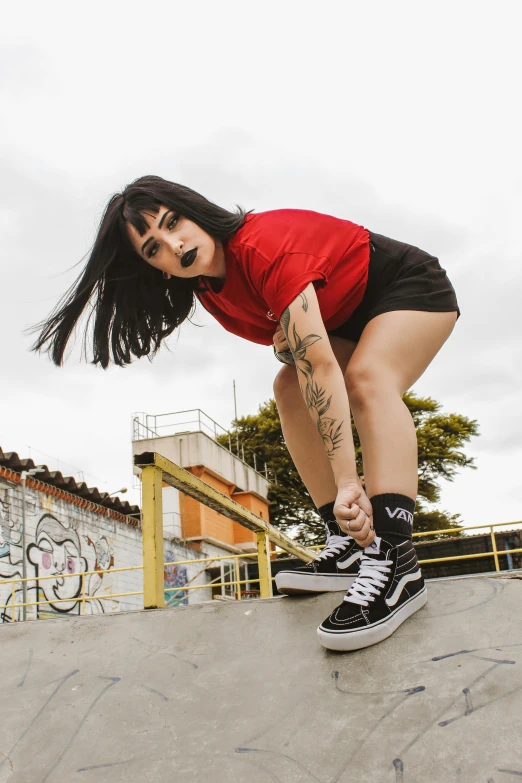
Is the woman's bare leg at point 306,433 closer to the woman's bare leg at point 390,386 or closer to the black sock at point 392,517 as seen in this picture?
the woman's bare leg at point 390,386

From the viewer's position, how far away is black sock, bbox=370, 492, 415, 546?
2.06 m

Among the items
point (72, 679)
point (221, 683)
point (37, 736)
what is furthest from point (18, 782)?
point (221, 683)

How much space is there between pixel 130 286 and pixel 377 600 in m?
1.51

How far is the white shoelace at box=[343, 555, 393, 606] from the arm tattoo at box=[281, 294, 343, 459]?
35 cm

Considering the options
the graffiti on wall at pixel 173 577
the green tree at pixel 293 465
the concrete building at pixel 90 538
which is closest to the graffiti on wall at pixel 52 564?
the concrete building at pixel 90 538

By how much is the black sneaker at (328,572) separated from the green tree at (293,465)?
18.7 metres

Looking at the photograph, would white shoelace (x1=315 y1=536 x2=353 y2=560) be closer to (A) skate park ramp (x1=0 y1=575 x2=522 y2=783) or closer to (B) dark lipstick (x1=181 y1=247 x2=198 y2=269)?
(A) skate park ramp (x1=0 y1=575 x2=522 y2=783)

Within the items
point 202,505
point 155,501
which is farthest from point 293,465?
point 155,501

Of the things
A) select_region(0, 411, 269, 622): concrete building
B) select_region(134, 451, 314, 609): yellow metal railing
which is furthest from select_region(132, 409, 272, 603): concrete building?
select_region(134, 451, 314, 609): yellow metal railing

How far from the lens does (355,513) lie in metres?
1.92

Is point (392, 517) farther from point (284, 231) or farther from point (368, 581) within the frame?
point (284, 231)

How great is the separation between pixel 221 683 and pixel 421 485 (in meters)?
21.7

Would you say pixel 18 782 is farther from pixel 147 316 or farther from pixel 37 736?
pixel 147 316

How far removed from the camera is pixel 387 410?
2180 millimetres
